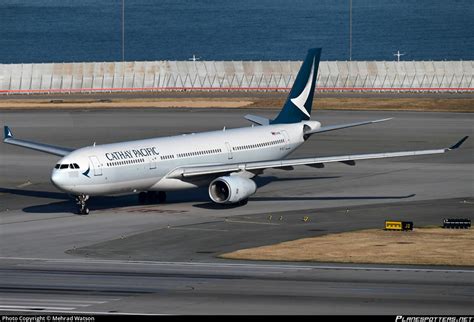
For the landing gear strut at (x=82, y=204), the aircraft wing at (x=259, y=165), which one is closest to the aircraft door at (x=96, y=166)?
the landing gear strut at (x=82, y=204)

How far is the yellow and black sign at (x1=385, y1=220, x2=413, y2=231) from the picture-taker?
65000 millimetres

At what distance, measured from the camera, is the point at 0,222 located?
7100 cm

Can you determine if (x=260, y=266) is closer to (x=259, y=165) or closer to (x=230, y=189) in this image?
(x=230, y=189)

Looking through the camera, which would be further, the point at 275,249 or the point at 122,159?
the point at 122,159

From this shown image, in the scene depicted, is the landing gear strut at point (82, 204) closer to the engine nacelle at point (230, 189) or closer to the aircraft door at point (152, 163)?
the aircraft door at point (152, 163)

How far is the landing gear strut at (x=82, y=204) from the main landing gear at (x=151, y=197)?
544cm

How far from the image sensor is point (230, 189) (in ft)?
240

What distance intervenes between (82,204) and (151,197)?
21.0ft

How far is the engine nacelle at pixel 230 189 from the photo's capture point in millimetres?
73375

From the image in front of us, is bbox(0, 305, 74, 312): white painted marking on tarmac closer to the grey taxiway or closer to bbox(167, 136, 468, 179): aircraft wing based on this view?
the grey taxiway

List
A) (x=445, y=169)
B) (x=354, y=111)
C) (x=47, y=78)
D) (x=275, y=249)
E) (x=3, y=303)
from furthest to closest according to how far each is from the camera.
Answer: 1. (x=47, y=78)
2. (x=354, y=111)
3. (x=445, y=169)
4. (x=275, y=249)
5. (x=3, y=303)

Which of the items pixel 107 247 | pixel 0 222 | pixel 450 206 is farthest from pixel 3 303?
pixel 450 206

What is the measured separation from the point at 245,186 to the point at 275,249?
14.6 metres

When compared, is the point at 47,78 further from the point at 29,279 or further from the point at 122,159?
the point at 29,279
